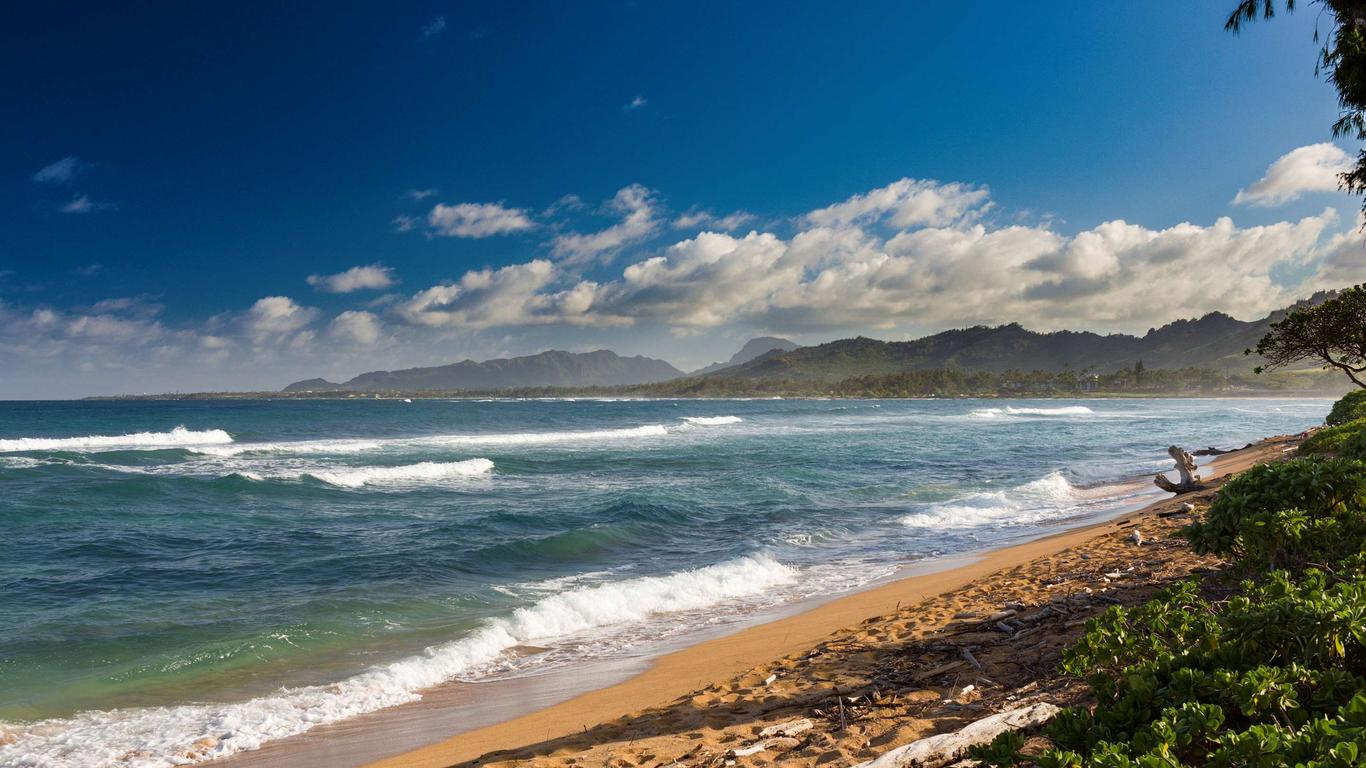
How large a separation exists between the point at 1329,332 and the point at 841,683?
1261 centimetres

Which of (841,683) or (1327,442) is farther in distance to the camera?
(1327,442)

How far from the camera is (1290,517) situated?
488 centimetres

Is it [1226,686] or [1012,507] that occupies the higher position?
[1226,686]

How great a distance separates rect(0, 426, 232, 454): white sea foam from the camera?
4309 cm

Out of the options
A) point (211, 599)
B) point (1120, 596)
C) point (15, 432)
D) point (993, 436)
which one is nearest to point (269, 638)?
point (211, 599)

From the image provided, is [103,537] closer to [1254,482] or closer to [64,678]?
[64,678]

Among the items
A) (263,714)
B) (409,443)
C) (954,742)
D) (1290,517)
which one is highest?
(1290,517)

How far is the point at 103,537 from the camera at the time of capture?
16.5m

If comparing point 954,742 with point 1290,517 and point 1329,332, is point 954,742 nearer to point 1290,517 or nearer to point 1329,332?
point 1290,517

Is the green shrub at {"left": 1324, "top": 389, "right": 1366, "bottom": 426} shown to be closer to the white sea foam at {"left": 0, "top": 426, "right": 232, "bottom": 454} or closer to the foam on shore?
the foam on shore

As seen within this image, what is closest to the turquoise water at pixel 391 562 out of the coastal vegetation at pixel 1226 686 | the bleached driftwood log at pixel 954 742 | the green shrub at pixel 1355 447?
the bleached driftwood log at pixel 954 742

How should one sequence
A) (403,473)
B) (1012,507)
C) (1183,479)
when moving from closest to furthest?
(1183,479) < (1012,507) < (403,473)

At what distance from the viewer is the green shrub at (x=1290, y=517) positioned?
15.9ft

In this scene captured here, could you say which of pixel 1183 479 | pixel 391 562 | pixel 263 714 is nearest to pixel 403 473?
pixel 391 562
